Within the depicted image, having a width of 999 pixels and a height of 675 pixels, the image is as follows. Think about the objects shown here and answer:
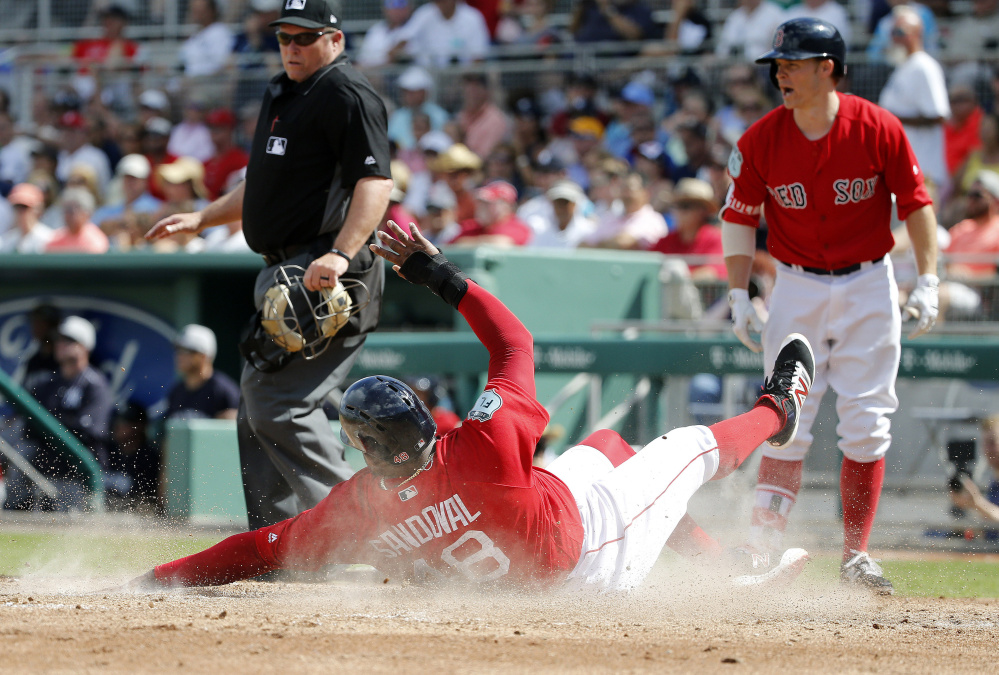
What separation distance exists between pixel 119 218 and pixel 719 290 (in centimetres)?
552

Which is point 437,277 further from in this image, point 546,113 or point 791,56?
point 546,113

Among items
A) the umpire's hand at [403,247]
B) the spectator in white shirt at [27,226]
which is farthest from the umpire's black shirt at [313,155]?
the spectator in white shirt at [27,226]

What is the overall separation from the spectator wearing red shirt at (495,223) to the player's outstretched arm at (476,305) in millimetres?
4921

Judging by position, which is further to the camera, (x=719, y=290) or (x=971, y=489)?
(x=719, y=290)

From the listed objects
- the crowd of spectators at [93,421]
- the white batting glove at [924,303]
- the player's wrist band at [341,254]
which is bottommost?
the crowd of spectators at [93,421]

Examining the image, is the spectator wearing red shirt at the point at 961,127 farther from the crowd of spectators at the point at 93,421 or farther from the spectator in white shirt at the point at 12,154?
the spectator in white shirt at the point at 12,154

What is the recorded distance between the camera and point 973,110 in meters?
9.41

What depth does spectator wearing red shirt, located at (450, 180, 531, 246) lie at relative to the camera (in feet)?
29.8

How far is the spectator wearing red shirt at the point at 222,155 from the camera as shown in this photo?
37.3 ft

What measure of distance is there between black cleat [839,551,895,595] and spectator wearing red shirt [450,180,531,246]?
16.2ft

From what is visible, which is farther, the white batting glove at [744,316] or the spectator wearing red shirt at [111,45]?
the spectator wearing red shirt at [111,45]

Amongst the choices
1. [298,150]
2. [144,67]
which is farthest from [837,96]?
[144,67]

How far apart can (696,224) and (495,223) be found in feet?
5.23

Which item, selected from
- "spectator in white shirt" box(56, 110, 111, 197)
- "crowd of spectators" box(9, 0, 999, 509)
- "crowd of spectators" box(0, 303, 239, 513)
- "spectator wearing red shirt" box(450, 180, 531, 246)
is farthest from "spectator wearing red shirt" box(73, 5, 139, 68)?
"spectator wearing red shirt" box(450, 180, 531, 246)
